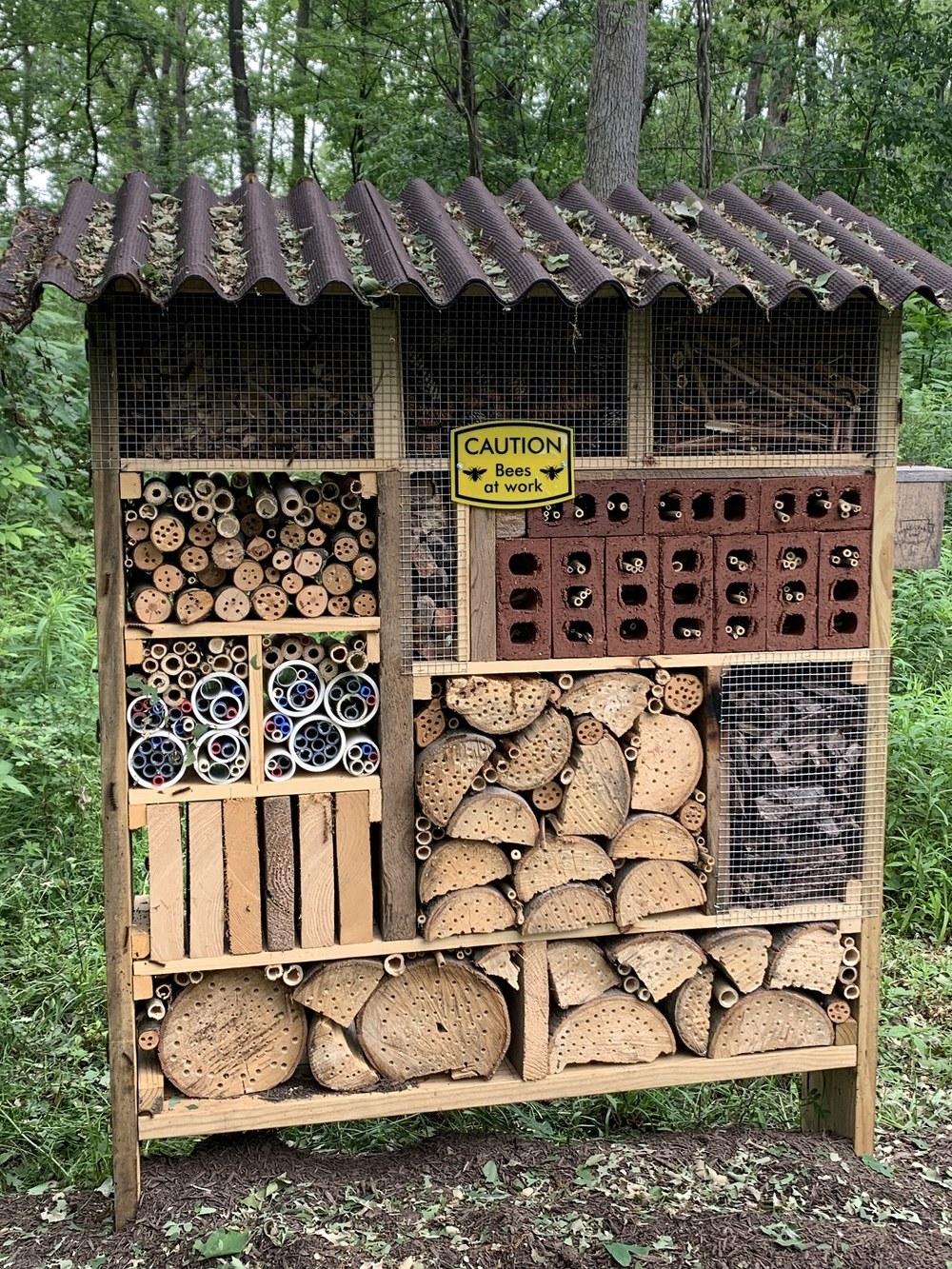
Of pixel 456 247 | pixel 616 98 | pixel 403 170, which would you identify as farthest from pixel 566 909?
pixel 403 170

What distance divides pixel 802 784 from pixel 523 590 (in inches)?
48.5

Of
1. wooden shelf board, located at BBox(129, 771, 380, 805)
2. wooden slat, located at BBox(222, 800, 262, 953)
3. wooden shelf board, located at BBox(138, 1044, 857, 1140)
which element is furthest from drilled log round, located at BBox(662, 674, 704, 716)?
wooden slat, located at BBox(222, 800, 262, 953)

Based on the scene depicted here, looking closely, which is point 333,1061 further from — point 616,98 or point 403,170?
point 403,170

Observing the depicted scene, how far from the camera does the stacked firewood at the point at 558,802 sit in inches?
137

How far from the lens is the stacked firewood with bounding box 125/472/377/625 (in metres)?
3.24

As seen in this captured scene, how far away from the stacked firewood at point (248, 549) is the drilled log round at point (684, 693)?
1059 millimetres

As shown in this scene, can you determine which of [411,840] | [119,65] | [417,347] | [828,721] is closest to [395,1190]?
→ [411,840]

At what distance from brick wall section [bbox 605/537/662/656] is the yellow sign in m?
0.28

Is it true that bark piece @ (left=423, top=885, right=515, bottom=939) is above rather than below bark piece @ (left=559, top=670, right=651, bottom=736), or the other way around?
below

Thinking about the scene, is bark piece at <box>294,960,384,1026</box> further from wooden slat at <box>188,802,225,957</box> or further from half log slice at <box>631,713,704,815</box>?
half log slice at <box>631,713,704,815</box>

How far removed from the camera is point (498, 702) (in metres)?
3.47

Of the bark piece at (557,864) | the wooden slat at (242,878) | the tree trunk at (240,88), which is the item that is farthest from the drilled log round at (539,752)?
the tree trunk at (240,88)

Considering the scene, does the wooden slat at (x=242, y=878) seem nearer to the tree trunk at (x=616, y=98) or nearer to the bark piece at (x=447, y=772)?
the bark piece at (x=447, y=772)

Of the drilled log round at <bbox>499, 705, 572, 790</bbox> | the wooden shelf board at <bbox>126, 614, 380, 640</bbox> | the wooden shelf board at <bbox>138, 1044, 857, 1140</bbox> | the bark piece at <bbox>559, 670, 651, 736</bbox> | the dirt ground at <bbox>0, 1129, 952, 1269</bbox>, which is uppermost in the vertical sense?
the wooden shelf board at <bbox>126, 614, 380, 640</bbox>
